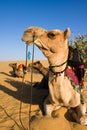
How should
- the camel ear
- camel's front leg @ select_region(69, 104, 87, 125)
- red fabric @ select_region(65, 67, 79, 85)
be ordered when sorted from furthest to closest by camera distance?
red fabric @ select_region(65, 67, 79, 85) < camel's front leg @ select_region(69, 104, 87, 125) < the camel ear

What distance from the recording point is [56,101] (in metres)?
5.62

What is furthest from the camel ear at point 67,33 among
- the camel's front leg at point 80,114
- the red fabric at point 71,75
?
the camel's front leg at point 80,114

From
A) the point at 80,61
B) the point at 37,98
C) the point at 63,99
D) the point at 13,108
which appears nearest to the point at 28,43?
the point at 63,99

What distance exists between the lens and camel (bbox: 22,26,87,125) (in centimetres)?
480

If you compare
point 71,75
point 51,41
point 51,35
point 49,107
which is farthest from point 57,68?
point 49,107

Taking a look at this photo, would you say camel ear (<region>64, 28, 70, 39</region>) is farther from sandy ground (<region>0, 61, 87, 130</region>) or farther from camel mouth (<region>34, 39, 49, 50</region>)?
sandy ground (<region>0, 61, 87, 130</region>)

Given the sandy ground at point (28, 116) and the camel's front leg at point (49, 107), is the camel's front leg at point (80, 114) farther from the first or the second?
the camel's front leg at point (49, 107)

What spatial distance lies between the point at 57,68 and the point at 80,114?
1.29 m

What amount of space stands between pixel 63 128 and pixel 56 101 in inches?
25.8

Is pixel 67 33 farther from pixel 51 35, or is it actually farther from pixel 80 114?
pixel 80 114

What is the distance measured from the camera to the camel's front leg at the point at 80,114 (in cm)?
563

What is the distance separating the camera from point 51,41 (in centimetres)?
494

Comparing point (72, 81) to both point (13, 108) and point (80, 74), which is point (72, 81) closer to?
point (80, 74)

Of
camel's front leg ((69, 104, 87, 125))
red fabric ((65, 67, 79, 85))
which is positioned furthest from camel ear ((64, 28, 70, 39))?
camel's front leg ((69, 104, 87, 125))
